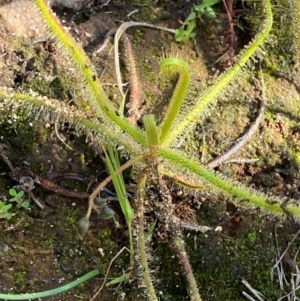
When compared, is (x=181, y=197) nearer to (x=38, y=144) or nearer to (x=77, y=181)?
(x=77, y=181)

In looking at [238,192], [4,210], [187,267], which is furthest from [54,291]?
[238,192]

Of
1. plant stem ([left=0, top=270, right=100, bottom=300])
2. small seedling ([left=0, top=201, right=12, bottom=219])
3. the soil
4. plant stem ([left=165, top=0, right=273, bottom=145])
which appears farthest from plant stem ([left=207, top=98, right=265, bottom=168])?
small seedling ([left=0, top=201, right=12, bottom=219])

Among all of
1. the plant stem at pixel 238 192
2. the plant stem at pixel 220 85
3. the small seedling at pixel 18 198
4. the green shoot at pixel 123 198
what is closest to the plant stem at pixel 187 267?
the green shoot at pixel 123 198

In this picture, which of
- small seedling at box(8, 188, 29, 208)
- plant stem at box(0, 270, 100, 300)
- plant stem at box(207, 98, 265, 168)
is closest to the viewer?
plant stem at box(0, 270, 100, 300)

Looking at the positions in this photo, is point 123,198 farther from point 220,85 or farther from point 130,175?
point 220,85

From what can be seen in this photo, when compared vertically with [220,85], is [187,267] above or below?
below

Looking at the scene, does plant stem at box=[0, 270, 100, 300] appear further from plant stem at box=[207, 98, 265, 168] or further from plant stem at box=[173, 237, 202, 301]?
plant stem at box=[207, 98, 265, 168]

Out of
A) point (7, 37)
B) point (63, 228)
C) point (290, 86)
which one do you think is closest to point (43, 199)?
point (63, 228)

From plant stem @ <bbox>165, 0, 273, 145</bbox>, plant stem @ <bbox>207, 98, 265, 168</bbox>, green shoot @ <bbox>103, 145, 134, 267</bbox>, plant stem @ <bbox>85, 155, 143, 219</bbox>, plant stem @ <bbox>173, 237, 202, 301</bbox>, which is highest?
plant stem @ <bbox>165, 0, 273, 145</bbox>

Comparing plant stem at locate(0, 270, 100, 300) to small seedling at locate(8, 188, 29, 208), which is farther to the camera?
small seedling at locate(8, 188, 29, 208)
